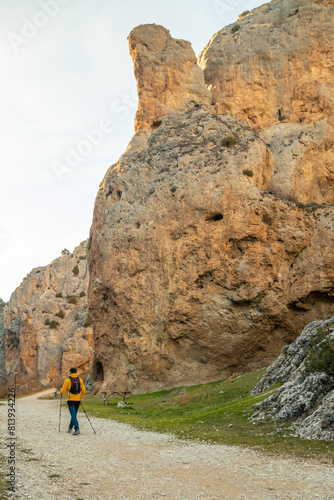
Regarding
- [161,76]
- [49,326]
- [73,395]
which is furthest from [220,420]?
[49,326]

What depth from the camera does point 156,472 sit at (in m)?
8.23

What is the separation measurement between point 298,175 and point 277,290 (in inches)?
452

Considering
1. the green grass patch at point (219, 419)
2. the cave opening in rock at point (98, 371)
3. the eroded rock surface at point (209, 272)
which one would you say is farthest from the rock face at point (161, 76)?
the green grass patch at point (219, 419)

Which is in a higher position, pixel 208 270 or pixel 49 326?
pixel 208 270

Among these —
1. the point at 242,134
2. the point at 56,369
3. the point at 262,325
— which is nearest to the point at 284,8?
the point at 242,134

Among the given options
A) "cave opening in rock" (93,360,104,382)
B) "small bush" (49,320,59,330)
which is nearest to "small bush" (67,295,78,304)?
"small bush" (49,320,59,330)

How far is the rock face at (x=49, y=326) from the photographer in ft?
200

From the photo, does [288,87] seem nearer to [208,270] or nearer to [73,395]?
[208,270]

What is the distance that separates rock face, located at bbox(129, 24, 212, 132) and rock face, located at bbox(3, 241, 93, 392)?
3640 cm

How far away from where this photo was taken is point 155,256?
32156 mm

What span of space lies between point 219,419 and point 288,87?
1366 inches

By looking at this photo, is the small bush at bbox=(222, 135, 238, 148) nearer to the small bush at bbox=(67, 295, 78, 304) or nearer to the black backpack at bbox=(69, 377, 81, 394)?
the black backpack at bbox=(69, 377, 81, 394)

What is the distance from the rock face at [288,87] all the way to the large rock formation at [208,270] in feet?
11.0

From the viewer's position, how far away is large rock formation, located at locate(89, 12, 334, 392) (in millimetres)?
30234
